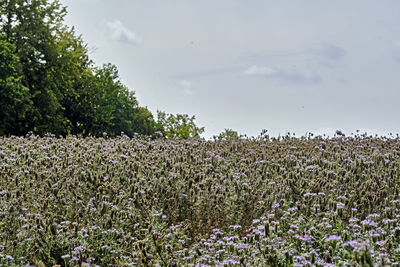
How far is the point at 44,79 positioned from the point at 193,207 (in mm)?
26867

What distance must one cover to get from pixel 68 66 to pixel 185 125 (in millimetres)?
15144

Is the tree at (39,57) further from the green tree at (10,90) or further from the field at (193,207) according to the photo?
the field at (193,207)

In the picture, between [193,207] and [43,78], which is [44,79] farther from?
[193,207]

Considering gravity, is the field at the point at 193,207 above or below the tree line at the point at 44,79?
below

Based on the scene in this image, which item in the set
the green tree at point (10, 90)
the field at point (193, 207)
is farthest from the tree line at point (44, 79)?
the field at point (193, 207)

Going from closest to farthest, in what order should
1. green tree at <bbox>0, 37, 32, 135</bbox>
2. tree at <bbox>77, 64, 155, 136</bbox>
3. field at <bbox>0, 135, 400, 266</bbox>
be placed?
field at <bbox>0, 135, 400, 266</bbox> < green tree at <bbox>0, 37, 32, 135</bbox> < tree at <bbox>77, 64, 155, 136</bbox>

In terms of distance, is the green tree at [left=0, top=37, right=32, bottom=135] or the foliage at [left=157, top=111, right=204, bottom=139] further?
the foliage at [left=157, top=111, right=204, bottom=139]

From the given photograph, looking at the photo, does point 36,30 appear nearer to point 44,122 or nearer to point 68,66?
point 68,66

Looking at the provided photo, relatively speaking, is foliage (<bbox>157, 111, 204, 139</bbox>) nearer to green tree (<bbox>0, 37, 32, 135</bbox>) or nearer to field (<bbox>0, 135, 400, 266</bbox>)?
green tree (<bbox>0, 37, 32, 135</bbox>)

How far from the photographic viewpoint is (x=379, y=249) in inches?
189

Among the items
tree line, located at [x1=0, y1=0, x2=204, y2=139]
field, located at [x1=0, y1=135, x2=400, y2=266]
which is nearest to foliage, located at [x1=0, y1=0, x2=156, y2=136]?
tree line, located at [x1=0, y1=0, x2=204, y2=139]

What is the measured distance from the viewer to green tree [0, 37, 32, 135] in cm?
2730

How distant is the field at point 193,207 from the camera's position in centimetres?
519

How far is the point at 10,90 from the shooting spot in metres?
27.6
